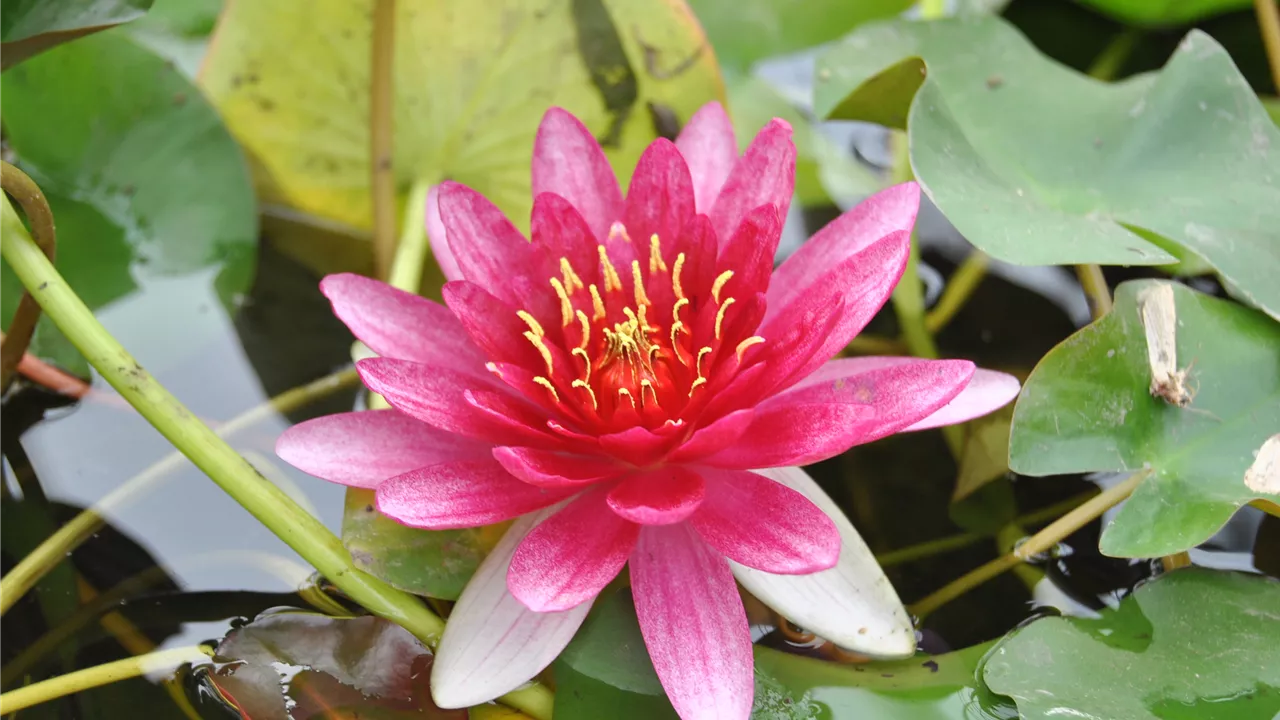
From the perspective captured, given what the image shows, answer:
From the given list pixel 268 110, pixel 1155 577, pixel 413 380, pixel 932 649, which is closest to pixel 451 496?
pixel 413 380

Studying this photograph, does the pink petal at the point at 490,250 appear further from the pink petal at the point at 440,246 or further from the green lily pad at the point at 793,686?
the green lily pad at the point at 793,686

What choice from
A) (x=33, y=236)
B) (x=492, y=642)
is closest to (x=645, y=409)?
(x=492, y=642)

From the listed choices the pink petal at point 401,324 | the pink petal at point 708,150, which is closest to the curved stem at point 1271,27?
the pink petal at point 708,150

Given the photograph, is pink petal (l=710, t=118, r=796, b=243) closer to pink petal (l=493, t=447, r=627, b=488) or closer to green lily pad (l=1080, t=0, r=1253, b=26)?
pink petal (l=493, t=447, r=627, b=488)

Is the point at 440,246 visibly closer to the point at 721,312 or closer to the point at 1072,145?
the point at 721,312

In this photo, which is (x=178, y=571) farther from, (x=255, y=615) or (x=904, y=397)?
(x=904, y=397)

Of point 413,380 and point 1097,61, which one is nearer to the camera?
point 413,380
